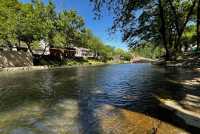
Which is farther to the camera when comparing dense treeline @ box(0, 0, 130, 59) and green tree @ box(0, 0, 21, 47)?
dense treeline @ box(0, 0, 130, 59)

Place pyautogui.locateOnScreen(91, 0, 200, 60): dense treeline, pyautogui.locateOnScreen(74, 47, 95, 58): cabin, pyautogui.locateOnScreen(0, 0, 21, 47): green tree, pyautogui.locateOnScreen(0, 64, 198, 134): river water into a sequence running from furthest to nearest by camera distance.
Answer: pyautogui.locateOnScreen(74, 47, 95, 58): cabin → pyautogui.locateOnScreen(0, 0, 21, 47): green tree → pyautogui.locateOnScreen(91, 0, 200, 60): dense treeline → pyautogui.locateOnScreen(0, 64, 198, 134): river water

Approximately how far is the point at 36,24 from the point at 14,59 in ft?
27.1

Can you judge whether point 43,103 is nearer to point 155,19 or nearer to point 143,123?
point 143,123

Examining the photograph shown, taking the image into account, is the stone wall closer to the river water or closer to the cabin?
the river water

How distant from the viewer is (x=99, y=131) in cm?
686

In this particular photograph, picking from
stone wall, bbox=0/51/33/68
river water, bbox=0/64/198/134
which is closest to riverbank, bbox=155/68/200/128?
river water, bbox=0/64/198/134

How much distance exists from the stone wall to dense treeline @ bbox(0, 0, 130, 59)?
2.44m

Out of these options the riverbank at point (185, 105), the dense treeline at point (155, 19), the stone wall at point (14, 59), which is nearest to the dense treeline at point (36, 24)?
the stone wall at point (14, 59)

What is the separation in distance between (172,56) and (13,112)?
2198cm

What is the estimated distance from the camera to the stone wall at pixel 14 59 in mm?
43906

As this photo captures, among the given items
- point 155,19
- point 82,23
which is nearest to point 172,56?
point 155,19

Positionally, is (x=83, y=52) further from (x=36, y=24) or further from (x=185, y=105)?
(x=185, y=105)

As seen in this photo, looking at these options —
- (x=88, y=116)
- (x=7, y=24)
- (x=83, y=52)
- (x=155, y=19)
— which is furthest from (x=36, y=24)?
(x=83, y=52)

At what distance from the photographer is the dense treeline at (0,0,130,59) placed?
41.5 m
